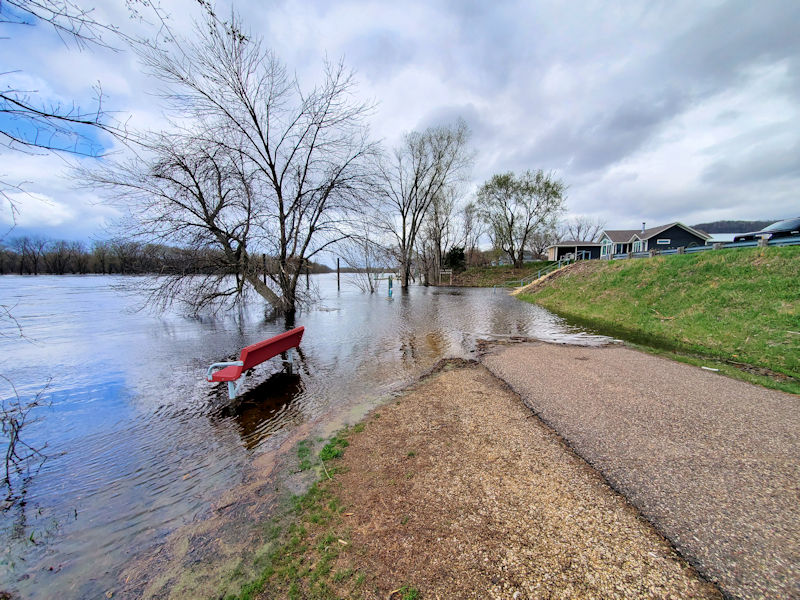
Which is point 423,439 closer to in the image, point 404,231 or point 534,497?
point 534,497

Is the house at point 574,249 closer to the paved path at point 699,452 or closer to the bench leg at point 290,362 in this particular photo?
the paved path at point 699,452

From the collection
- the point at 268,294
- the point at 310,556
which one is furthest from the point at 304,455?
the point at 268,294

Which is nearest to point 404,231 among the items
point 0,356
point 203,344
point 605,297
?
point 605,297

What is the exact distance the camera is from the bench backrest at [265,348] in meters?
5.63

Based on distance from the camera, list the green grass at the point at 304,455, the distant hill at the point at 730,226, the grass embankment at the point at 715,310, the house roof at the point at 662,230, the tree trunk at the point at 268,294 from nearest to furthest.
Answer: the green grass at the point at 304,455 < the grass embankment at the point at 715,310 < the tree trunk at the point at 268,294 < the house roof at the point at 662,230 < the distant hill at the point at 730,226

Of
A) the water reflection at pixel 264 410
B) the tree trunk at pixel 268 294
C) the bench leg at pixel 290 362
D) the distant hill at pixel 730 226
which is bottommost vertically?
the water reflection at pixel 264 410

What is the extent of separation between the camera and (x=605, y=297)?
15.7 metres

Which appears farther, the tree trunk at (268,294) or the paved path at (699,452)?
the tree trunk at (268,294)

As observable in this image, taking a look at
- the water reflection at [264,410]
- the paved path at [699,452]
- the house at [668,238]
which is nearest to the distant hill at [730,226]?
the house at [668,238]

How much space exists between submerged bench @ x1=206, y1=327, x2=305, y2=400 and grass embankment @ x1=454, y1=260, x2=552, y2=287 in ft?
116

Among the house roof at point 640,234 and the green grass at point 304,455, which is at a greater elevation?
the house roof at point 640,234

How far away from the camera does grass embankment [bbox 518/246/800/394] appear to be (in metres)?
7.05

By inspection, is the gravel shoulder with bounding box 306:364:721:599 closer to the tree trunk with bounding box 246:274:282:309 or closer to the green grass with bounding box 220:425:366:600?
the green grass with bounding box 220:425:366:600

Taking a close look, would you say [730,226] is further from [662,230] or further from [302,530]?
[302,530]
